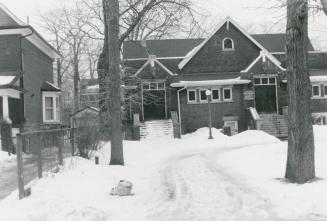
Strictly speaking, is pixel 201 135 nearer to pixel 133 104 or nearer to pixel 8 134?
pixel 133 104

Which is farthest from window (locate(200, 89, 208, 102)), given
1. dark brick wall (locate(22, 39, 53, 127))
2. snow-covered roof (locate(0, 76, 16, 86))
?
snow-covered roof (locate(0, 76, 16, 86))

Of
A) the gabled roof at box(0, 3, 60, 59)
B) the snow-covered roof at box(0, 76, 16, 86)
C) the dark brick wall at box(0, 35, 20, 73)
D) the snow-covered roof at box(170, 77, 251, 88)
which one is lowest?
the snow-covered roof at box(0, 76, 16, 86)

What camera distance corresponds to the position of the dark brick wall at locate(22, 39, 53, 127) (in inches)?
1038

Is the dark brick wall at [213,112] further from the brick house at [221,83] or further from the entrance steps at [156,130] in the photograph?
the entrance steps at [156,130]

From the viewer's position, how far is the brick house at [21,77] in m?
23.6

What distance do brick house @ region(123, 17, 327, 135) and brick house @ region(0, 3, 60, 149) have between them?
726 cm

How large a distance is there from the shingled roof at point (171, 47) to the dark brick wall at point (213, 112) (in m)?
5.64

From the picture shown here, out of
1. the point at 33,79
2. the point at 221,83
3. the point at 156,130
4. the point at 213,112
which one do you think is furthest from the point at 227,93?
the point at 33,79

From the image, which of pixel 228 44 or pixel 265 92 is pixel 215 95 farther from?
pixel 228 44

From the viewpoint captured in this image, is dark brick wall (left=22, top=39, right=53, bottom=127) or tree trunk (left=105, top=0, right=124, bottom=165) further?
dark brick wall (left=22, top=39, right=53, bottom=127)

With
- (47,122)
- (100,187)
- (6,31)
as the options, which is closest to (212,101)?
(47,122)

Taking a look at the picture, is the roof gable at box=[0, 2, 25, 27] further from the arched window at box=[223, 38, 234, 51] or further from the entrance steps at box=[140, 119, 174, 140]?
the arched window at box=[223, 38, 234, 51]

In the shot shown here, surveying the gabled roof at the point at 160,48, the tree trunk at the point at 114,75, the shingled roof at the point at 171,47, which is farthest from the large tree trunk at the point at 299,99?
the shingled roof at the point at 171,47

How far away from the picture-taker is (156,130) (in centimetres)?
3278
